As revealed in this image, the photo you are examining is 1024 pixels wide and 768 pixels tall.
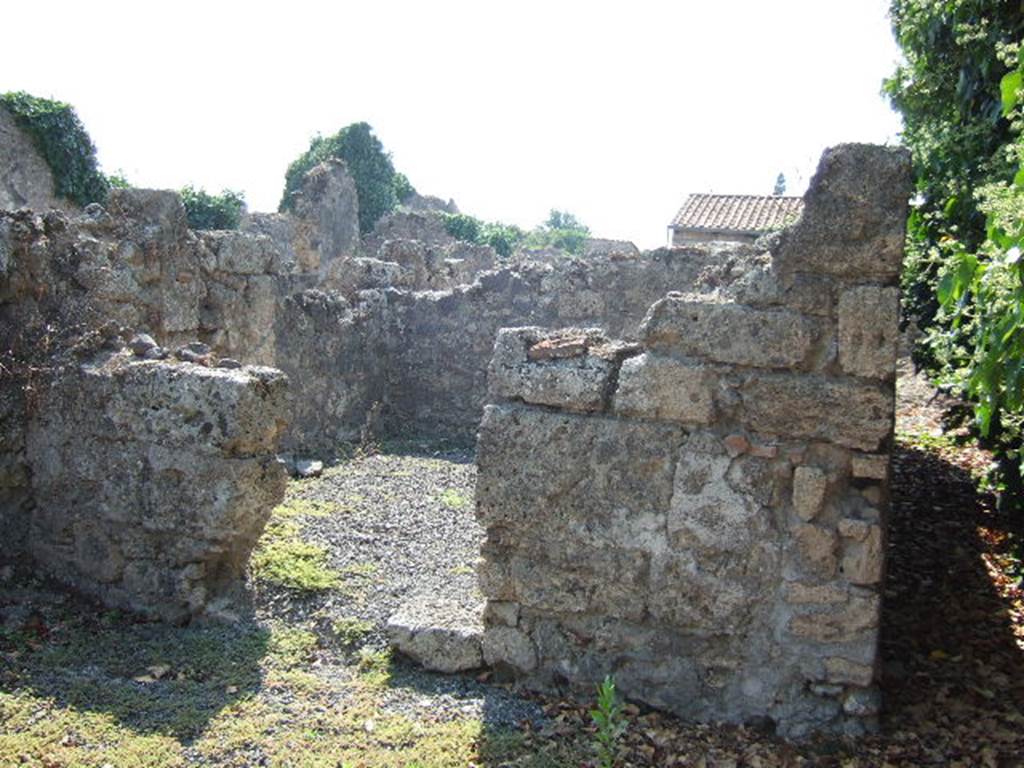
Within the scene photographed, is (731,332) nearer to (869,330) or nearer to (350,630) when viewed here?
(869,330)

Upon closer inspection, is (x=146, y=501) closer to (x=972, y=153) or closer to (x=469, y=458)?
(x=469, y=458)

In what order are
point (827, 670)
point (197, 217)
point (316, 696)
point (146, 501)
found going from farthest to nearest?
point (197, 217), point (146, 501), point (316, 696), point (827, 670)

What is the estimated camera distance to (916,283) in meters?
8.12

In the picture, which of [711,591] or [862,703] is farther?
[711,591]

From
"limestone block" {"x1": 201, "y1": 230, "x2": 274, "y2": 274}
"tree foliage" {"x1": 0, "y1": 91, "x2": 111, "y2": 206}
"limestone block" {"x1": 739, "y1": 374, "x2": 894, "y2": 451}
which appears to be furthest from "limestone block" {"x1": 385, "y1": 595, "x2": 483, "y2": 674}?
"tree foliage" {"x1": 0, "y1": 91, "x2": 111, "y2": 206}

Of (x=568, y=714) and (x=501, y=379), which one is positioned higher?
(x=501, y=379)

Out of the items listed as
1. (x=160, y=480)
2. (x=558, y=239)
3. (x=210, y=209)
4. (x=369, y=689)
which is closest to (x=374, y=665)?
(x=369, y=689)

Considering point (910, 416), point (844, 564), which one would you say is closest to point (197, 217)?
point (910, 416)

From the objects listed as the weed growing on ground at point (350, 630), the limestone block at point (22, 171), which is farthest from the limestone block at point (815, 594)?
the limestone block at point (22, 171)

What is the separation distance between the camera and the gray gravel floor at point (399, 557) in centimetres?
455

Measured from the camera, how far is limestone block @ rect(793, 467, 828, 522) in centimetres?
418

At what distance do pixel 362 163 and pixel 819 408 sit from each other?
29.9 meters

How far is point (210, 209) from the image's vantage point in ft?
77.8

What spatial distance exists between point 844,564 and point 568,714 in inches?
56.6
